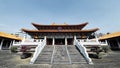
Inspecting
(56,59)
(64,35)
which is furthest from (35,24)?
(56,59)

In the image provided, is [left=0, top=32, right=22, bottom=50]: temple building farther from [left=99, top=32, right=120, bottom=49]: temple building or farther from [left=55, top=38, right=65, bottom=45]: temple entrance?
[left=99, top=32, right=120, bottom=49]: temple building

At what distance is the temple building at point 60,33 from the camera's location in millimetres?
22947

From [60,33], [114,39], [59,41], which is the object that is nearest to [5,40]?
[59,41]

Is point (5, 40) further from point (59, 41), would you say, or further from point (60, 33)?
point (60, 33)

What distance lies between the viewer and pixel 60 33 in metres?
23.6

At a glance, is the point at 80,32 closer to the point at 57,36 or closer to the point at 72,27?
the point at 72,27

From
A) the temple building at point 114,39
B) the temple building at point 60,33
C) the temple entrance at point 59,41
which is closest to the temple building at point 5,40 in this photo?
the temple building at point 60,33

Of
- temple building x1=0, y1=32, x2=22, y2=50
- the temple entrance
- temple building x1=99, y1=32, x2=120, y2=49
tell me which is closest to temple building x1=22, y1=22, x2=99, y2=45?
the temple entrance

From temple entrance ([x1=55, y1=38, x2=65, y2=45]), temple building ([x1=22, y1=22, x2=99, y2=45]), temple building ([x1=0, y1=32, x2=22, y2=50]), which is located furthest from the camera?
temple building ([x1=0, y1=32, x2=22, y2=50])

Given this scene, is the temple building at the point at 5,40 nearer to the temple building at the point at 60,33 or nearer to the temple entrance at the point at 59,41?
the temple building at the point at 60,33

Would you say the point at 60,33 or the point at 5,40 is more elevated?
the point at 60,33

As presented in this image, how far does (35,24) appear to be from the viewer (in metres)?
25.3

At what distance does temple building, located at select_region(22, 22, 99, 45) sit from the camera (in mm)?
22947

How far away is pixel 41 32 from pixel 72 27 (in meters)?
8.45
